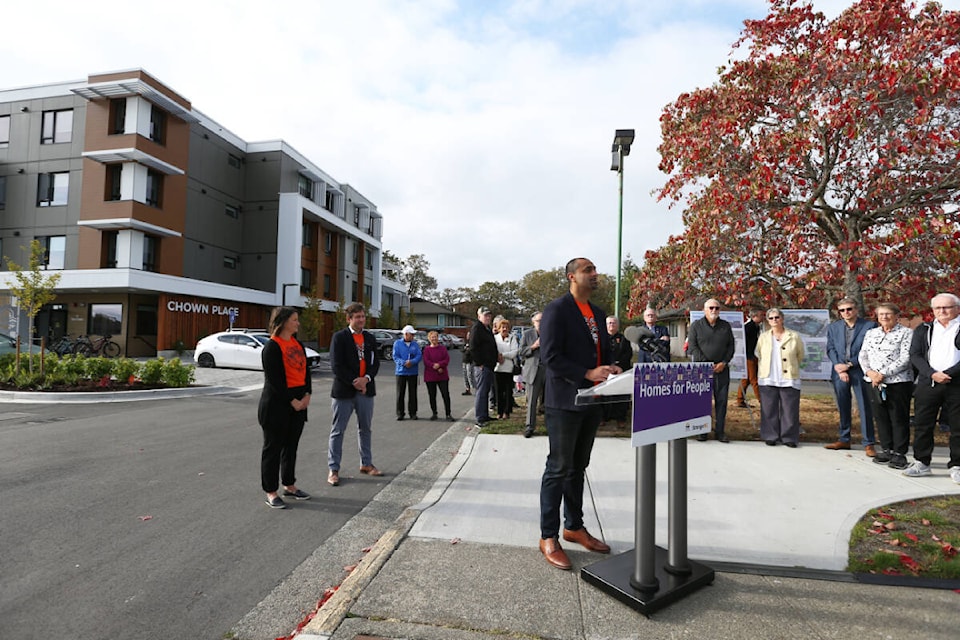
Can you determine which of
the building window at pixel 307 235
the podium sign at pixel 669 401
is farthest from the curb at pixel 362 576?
the building window at pixel 307 235

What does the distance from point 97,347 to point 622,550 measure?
27367 millimetres

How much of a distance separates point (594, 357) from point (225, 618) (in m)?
2.68

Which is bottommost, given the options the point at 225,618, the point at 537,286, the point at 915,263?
the point at 225,618

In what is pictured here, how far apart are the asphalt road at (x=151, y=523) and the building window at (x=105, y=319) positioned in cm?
2048

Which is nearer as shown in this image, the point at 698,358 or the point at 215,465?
the point at 215,465

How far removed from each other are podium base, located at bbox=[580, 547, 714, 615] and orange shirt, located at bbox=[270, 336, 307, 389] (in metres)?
3.12

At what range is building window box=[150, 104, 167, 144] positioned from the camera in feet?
90.2

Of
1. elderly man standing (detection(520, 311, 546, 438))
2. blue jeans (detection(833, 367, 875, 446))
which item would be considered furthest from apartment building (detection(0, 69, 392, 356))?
blue jeans (detection(833, 367, 875, 446))

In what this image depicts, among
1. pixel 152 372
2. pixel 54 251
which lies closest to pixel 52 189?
pixel 54 251

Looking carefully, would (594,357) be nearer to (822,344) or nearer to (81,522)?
(81,522)

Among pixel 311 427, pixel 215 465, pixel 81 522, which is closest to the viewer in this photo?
pixel 81 522

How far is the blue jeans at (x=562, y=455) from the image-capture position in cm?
341

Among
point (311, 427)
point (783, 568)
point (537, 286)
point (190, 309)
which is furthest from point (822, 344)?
point (537, 286)

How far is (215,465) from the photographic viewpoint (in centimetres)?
600
